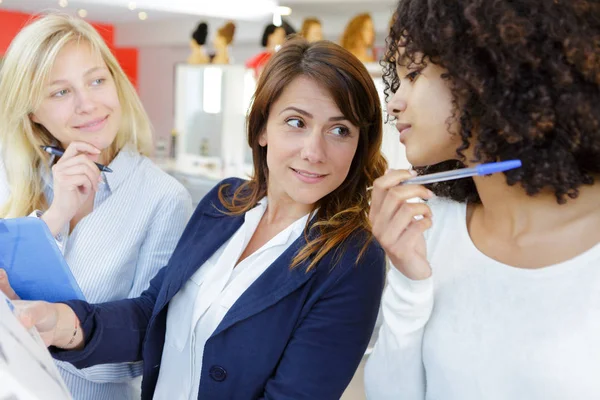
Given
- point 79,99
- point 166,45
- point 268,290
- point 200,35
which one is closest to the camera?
point 268,290

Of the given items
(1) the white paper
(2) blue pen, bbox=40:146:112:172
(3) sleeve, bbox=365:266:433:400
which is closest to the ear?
(2) blue pen, bbox=40:146:112:172

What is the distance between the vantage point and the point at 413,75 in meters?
0.83

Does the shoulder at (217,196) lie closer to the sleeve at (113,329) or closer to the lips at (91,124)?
the sleeve at (113,329)

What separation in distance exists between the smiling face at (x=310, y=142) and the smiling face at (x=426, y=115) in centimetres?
31

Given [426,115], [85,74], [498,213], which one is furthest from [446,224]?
[85,74]

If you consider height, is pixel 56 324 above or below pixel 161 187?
below

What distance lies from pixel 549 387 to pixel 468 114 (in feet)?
1.09

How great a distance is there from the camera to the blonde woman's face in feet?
4.38

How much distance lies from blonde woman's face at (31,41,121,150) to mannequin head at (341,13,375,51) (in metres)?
2.36

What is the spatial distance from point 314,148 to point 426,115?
0.35 meters

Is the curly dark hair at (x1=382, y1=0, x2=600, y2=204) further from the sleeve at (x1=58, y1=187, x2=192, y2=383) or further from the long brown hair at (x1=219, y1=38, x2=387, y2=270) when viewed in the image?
the sleeve at (x1=58, y1=187, x2=192, y2=383)

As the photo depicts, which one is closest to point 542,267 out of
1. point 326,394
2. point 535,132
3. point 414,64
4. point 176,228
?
point 535,132

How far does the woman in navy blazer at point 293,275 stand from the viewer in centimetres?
106

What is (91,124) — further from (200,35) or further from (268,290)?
(200,35)
